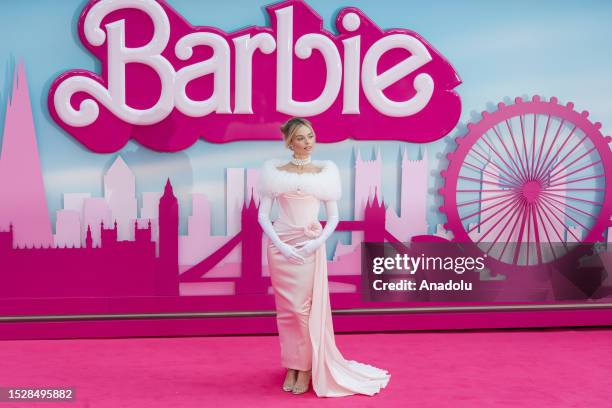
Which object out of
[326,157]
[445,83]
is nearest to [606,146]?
[445,83]

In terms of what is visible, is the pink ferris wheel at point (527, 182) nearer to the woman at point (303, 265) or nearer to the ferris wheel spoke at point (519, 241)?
the ferris wheel spoke at point (519, 241)

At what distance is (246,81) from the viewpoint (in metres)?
4.39

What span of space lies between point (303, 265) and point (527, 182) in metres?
2.21

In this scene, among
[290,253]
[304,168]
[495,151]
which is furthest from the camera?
[495,151]

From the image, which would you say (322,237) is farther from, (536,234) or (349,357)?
(536,234)

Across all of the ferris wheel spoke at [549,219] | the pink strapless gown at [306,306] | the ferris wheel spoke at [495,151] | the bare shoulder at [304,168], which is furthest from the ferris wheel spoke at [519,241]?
the bare shoulder at [304,168]

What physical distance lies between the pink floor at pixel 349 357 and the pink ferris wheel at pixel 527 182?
0.66 m

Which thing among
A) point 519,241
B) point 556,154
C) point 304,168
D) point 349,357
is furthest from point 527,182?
point 304,168

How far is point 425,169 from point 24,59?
286 centimetres

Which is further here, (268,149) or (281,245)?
(268,149)

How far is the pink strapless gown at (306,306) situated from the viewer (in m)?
3.24

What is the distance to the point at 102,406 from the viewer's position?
310 cm

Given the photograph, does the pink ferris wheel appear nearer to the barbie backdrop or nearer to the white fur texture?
the barbie backdrop

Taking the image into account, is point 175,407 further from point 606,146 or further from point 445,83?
point 606,146
